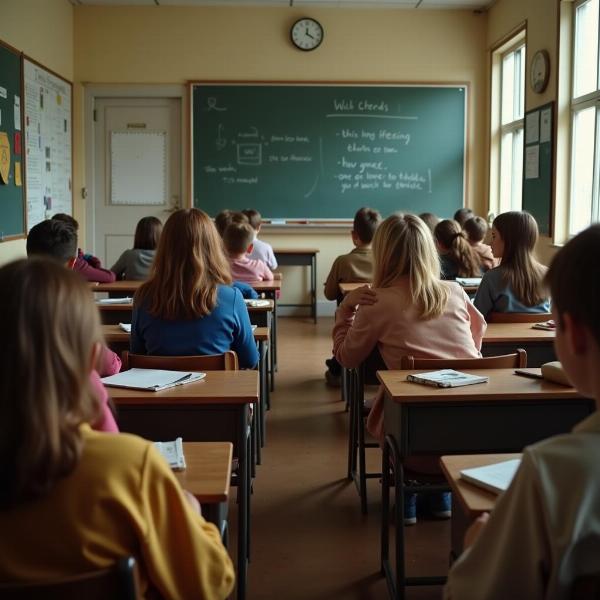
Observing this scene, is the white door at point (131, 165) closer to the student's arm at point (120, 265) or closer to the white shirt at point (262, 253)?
the white shirt at point (262, 253)

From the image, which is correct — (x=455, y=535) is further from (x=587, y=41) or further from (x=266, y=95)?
(x=266, y=95)

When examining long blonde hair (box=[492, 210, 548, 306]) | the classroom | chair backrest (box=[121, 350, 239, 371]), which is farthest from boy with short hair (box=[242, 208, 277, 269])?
chair backrest (box=[121, 350, 239, 371])

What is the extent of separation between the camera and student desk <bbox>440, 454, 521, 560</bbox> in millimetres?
1448

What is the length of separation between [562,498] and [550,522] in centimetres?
4

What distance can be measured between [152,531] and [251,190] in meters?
7.54

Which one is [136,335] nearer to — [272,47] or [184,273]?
[184,273]

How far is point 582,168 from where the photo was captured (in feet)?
20.7

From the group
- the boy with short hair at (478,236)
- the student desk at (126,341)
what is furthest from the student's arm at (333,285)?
the student desk at (126,341)

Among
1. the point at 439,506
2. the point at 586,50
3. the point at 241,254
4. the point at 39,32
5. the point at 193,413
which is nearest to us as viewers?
the point at 193,413

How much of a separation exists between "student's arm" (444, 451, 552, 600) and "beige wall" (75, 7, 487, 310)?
7.75 metres

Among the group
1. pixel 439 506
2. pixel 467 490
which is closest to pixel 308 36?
pixel 439 506

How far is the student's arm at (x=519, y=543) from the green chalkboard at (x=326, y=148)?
7.60 m

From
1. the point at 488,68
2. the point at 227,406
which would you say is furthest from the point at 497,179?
the point at 227,406

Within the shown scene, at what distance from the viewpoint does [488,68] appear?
8414mm
